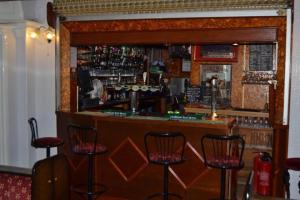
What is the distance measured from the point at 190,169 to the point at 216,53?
13.1 feet

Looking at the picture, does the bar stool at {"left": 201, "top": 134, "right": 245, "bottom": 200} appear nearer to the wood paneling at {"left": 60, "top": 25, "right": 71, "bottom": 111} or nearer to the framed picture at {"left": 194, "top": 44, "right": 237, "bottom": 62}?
the wood paneling at {"left": 60, "top": 25, "right": 71, "bottom": 111}

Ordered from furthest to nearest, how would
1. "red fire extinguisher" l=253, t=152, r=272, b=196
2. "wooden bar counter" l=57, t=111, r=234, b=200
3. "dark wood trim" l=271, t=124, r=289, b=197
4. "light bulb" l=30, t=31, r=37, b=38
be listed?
"light bulb" l=30, t=31, r=37, b=38, "red fire extinguisher" l=253, t=152, r=272, b=196, "wooden bar counter" l=57, t=111, r=234, b=200, "dark wood trim" l=271, t=124, r=289, b=197

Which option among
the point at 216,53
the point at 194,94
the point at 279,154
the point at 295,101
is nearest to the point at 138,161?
the point at 279,154

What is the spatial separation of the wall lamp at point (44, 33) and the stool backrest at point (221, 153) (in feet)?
8.82

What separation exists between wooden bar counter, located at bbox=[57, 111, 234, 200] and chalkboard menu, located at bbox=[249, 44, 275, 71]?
3.55 m

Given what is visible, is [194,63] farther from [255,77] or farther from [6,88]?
[6,88]

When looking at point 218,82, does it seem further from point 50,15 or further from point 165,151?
point 50,15

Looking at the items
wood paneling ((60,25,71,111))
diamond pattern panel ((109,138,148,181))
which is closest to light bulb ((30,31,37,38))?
wood paneling ((60,25,71,111))

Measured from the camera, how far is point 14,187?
9.92 feet

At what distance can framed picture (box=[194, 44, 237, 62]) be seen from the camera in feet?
26.7

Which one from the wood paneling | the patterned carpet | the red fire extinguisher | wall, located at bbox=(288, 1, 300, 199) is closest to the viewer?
the patterned carpet

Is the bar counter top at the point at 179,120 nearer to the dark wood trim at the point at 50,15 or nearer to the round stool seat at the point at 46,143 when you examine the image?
the round stool seat at the point at 46,143

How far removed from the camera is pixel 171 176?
493cm

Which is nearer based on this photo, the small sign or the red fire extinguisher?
the red fire extinguisher
